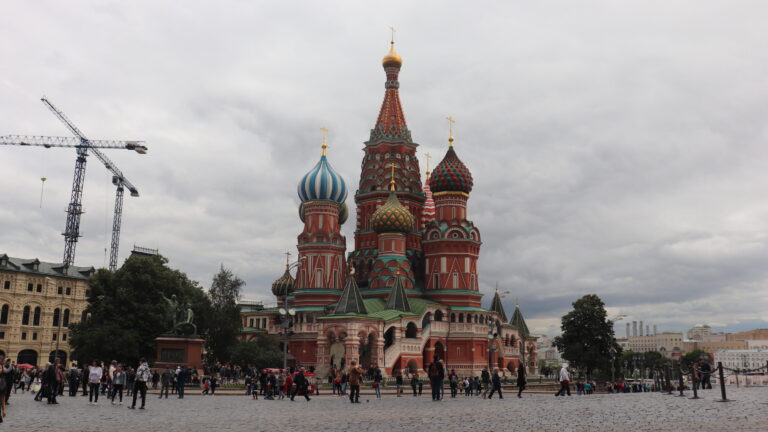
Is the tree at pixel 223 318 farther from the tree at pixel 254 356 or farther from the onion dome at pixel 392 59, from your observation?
the onion dome at pixel 392 59

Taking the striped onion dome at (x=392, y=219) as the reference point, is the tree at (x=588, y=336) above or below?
below

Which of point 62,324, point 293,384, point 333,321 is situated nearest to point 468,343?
point 333,321

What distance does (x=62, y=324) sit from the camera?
78.6 meters

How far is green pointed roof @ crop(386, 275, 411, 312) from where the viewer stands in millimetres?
59281

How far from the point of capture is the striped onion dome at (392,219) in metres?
63.0

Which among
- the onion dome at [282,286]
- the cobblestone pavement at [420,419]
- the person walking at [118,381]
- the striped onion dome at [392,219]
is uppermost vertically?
the striped onion dome at [392,219]

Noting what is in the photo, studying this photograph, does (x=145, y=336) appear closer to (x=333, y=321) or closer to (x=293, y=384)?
(x=333, y=321)

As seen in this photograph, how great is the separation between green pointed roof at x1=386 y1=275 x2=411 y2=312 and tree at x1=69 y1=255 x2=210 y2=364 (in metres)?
17.2

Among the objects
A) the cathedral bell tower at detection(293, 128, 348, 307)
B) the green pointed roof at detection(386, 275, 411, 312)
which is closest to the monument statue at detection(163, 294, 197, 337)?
the green pointed roof at detection(386, 275, 411, 312)

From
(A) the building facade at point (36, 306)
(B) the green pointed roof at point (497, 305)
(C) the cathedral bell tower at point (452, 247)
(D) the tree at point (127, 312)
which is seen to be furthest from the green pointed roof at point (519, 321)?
(A) the building facade at point (36, 306)

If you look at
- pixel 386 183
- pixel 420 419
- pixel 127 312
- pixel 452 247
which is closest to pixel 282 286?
pixel 386 183

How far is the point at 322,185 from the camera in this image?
6625 cm

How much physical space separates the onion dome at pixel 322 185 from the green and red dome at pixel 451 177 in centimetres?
910

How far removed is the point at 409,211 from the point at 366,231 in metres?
4.83
